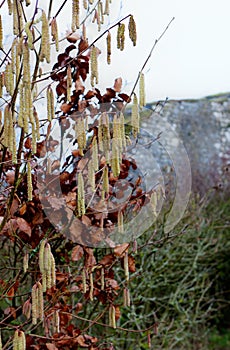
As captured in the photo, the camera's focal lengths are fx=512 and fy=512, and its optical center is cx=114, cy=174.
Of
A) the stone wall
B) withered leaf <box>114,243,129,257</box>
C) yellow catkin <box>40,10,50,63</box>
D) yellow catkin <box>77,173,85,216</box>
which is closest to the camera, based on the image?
yellow catkin <box>40,10,50,63</box>

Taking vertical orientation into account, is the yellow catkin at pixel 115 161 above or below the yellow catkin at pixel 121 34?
below

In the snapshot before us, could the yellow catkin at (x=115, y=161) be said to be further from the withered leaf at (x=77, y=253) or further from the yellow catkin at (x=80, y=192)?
the withered leaf at (x=77, y=253)

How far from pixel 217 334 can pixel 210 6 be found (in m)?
3.58

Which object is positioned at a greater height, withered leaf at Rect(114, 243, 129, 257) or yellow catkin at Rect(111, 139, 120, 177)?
yellow catkin at Rect(111, 139, 120, 177)

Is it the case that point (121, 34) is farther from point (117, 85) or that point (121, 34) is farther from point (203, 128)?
point (203, 128)

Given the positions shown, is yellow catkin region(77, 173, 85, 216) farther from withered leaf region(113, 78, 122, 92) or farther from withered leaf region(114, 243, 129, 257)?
withered leaf region(113, 78, 122, 92)

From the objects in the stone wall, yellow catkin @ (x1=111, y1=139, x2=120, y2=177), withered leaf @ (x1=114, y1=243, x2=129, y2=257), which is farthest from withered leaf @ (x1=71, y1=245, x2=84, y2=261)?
the stone wall

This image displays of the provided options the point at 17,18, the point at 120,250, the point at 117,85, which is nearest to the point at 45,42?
the point at 17,18

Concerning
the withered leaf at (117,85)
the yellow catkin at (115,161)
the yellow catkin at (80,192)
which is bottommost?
the yellow catkin at (80,192)

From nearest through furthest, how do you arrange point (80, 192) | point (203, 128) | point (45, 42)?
1. point (45, 42)
2. point (80, 192)
3. point (203, 128)

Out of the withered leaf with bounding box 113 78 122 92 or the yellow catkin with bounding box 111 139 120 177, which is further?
the withered leaf with bounding box 113 78 122 92

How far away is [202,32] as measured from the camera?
258 inches

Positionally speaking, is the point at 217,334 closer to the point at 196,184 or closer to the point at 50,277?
the point at 196,184

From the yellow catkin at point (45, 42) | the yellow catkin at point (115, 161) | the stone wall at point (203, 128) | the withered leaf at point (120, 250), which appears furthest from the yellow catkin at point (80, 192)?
the stone wall at point (203, 128)
